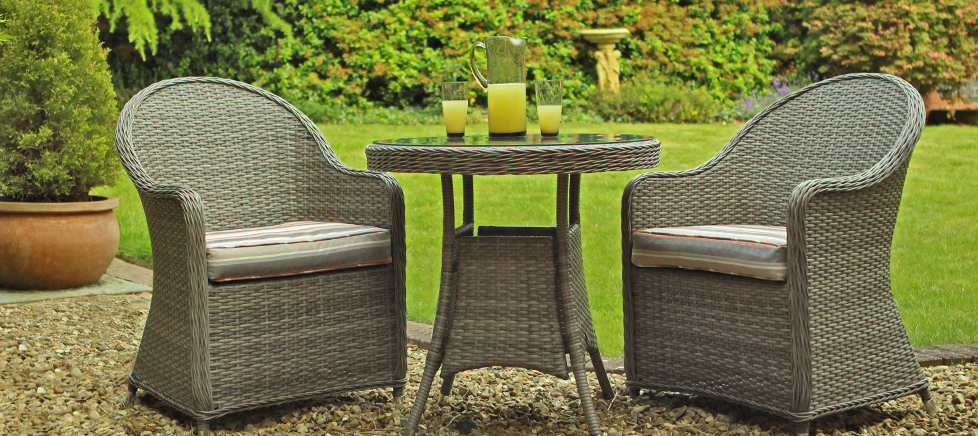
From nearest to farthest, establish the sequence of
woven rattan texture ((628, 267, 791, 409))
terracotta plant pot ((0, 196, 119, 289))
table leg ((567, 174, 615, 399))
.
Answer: woven rattan texture ((628, 267, 791, 409)), table leg ((567, 174, 615, 399)), terracotta plant pot ((0, 196, 119, 289))

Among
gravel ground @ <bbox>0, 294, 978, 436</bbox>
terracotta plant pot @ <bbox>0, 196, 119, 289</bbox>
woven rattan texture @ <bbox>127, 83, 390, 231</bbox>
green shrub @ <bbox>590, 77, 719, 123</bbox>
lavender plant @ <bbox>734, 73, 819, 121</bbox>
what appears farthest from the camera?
lavender plant @ <bbox>734, 73, 819, 121</bbox>

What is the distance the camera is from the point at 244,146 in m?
2.82

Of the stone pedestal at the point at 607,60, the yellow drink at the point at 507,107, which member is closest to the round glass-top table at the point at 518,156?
the yellow drink at the point at 507,107

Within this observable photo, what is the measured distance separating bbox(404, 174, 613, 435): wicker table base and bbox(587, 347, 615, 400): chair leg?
0.23 m

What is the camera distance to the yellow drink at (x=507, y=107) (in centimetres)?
231

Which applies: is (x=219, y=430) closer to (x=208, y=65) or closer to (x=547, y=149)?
(x=547, y=149)

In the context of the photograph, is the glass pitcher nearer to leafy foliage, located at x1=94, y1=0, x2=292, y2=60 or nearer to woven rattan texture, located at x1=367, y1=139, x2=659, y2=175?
woven rattan texture, located at x1=367, y1=139, x2=659, y2=175

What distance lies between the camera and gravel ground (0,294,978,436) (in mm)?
2355

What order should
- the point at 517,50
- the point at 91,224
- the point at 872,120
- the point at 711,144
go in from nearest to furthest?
the point at 517,50 → the point at 872,120 → the point at 91,224 → the point at 711,144

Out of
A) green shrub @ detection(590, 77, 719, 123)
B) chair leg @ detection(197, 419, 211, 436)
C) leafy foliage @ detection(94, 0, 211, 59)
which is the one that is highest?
leafy foliage @ detection(94, 0, 211, 59)

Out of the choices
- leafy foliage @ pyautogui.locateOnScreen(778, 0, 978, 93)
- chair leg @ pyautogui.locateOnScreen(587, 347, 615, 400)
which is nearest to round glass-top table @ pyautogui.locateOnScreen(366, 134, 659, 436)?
chair leg @ pyautogui.locateOnScreen(587, 347, 615, 400)

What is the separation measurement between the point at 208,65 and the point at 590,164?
7900 mm

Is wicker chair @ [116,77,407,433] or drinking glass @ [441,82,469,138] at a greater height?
drinking glass @ [441,82,469,138]

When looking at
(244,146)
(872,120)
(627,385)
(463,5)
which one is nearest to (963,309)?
(872,120)
